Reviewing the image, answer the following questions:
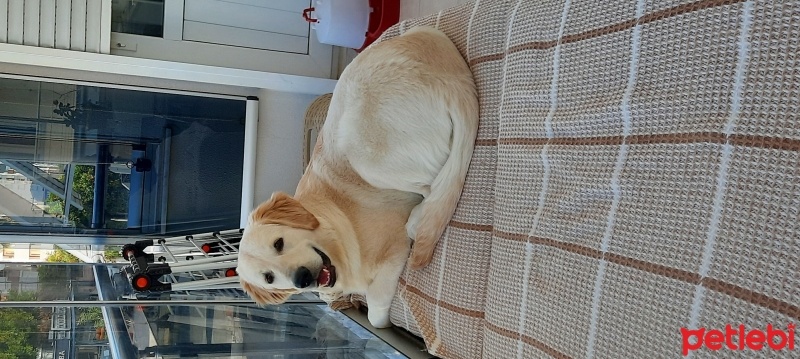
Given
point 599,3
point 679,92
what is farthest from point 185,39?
point 679,92

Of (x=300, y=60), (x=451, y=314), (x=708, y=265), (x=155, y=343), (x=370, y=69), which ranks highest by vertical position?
(x=300, y=60)

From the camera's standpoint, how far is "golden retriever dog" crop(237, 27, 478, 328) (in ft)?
5.34

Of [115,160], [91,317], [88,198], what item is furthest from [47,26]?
[91,317]

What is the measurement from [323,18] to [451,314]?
7.98 ft

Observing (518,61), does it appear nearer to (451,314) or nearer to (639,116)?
(639,116)

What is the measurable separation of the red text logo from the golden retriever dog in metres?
0.81

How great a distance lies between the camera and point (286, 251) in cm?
Result: 180

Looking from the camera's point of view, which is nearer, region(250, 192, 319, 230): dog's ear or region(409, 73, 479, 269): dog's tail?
region(409, 73, 479, 269): dog's tail

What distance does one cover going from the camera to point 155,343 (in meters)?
1.99

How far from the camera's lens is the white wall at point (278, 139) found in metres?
4.09

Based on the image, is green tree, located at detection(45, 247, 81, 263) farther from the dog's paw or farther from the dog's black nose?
the dog's black nose

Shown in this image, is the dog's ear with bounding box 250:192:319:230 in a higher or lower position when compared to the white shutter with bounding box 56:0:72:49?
lower

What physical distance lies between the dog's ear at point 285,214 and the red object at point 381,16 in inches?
78.5

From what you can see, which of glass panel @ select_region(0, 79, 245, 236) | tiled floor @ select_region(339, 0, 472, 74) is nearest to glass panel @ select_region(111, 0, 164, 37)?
glass panel @ select_region(0, 79, 245, 236)
